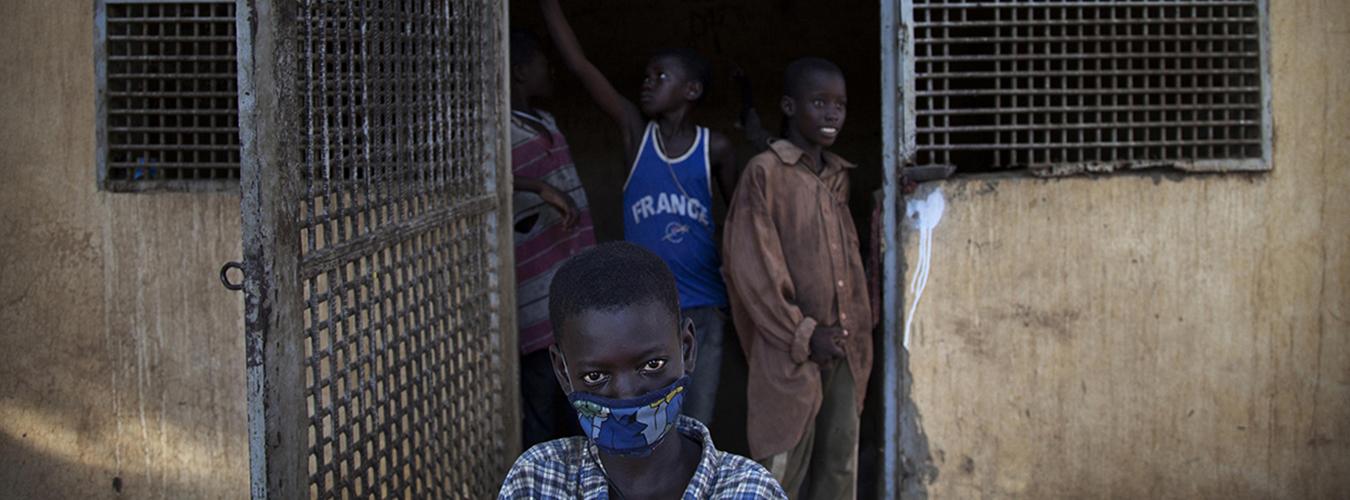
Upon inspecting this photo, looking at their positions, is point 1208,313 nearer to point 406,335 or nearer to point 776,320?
point 776,320

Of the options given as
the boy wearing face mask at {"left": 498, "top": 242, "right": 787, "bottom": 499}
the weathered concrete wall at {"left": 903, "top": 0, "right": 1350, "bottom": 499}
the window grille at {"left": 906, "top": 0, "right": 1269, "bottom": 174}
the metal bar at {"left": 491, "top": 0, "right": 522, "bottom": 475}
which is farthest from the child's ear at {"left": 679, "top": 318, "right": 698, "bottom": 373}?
the weathered concrete wall at {"left": 903, "top": 0, "right": 1350, "bottom": 499}

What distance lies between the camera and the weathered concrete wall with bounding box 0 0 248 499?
13.4 feet

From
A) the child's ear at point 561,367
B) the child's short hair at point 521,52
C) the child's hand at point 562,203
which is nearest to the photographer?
the child's ear at point 561,367

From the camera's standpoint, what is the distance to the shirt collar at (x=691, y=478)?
2.27 metres

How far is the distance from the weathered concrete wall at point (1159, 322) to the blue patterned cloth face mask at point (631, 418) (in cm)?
205

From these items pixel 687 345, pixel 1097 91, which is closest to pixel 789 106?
pixel 1097 91

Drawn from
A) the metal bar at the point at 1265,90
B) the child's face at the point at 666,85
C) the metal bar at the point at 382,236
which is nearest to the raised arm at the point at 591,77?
the child's face at the point at 666,85

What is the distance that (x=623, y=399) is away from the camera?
226 centimetres

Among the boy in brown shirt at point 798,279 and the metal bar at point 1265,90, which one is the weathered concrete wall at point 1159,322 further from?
the boy in brown shirt at point 798,279

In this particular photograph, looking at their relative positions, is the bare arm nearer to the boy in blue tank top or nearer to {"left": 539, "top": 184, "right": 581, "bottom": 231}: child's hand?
{"left": 539, "top": 184, "right": 581, "bottom": 231}: child's hand

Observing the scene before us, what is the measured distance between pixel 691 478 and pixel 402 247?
45.5 inches

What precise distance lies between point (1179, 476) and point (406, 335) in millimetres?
2470

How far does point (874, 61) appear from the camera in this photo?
6184 mm

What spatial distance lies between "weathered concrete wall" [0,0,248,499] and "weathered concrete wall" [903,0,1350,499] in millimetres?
2159
